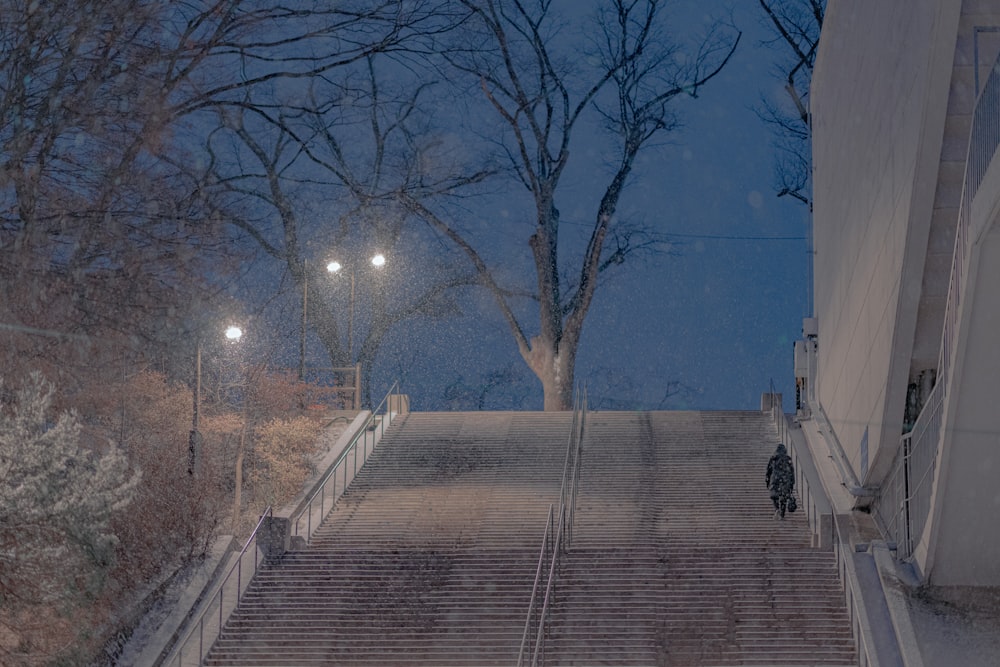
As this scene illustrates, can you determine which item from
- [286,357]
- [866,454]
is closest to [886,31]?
[866,454]

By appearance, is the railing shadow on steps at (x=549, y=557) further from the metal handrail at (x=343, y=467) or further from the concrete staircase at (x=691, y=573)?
the metal handrail at (x=343, y=467)

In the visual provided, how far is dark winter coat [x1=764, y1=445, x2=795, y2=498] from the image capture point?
1625 centimetres

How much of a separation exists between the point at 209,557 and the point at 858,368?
→ 8.71 meters

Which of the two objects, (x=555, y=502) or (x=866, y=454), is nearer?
(x=866, y=454)

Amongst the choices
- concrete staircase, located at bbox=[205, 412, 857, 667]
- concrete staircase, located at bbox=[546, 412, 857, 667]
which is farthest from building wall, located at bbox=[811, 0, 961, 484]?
concrete staircase, located at bbox=[205, 412, 857, 667]

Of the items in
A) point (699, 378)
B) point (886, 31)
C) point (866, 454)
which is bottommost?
point (699, 378)

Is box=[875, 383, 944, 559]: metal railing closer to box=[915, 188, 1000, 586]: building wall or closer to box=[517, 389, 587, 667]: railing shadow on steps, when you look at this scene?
box=[915, 188, 1000, 586]: building wall

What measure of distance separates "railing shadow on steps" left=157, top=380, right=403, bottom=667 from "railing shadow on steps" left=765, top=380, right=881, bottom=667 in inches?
255

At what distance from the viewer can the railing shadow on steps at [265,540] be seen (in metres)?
12.7

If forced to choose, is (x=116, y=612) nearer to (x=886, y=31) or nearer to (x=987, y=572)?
(x=987, y=572)

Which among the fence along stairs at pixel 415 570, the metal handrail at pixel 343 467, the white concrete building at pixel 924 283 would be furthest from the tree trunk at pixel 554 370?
the white concrete building at pixel 924 283

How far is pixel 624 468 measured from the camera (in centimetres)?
1908

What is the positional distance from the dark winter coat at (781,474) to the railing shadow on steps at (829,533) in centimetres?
30

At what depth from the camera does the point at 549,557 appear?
48.6 feet
